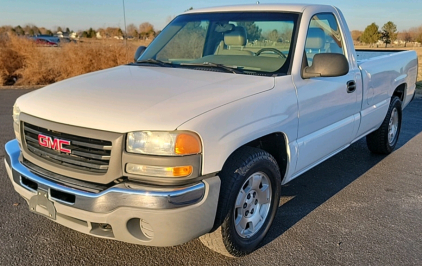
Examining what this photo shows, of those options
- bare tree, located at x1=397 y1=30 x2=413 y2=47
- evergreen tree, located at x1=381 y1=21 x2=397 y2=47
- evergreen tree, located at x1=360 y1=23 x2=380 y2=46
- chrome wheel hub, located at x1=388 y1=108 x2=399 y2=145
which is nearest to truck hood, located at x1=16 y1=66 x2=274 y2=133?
chrome wheel hub, located at x1=388 y1=108 x2=399 y2=145

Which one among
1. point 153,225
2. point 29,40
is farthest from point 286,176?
point 29,40

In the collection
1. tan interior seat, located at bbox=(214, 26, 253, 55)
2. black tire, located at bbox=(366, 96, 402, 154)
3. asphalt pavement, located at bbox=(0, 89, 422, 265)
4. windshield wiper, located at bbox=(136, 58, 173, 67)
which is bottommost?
asphalt pavement, located at bbox=(0, 89, 422, 265)

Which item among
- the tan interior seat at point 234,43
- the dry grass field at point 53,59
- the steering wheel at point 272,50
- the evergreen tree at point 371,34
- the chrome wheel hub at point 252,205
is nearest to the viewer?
the chrome wheel hub at point 252,205

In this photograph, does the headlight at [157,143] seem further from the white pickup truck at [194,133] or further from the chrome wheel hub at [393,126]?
the chrome wheel hub at [393,126]

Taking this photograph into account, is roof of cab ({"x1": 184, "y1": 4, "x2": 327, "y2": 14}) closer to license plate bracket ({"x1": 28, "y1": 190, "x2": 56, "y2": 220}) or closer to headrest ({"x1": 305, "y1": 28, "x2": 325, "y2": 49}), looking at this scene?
headrest ({"x1": 305, "y1": 28, "x2": 325, "y2": 49})

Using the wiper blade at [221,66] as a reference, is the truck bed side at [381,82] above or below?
below

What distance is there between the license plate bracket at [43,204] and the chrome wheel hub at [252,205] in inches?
48.2

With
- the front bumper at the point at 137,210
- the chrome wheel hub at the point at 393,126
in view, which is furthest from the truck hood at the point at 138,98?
the chrome wheel hub at the point at 393,126

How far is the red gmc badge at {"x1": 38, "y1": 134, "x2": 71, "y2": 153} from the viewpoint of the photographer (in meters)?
2.50

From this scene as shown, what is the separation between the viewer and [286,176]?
3271mm

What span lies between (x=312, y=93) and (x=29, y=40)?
1422 cm

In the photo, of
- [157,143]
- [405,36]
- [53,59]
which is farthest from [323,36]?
[405,36]

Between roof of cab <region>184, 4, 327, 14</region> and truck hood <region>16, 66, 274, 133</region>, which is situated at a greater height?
roof of cab <region>184, 4, 327, 14</region>

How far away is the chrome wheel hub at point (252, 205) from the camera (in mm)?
2846
